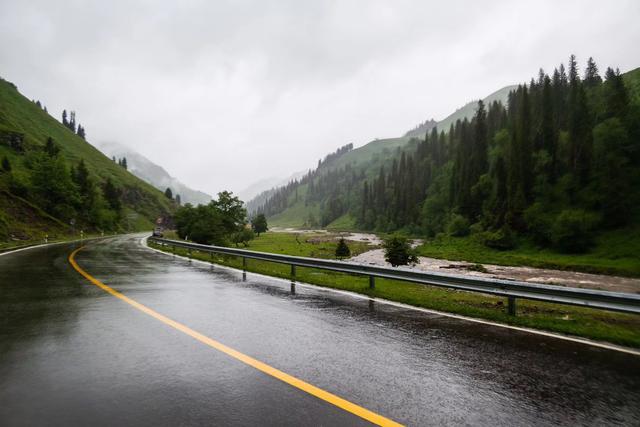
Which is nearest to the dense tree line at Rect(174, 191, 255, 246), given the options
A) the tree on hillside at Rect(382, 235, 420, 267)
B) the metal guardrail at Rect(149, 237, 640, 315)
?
the tree on hillside at Rect(382, 235, 420, 267)

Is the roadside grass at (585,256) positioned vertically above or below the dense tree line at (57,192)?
below

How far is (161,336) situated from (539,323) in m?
7.00

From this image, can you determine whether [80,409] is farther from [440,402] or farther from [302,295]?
[302,295]

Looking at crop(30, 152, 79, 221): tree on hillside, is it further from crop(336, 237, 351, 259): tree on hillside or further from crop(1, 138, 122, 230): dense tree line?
crop(336, 237, 351, 259): tree on hillside

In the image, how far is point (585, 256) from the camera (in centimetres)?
4878

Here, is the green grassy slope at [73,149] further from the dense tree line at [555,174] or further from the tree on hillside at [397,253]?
the dense tree line at [555,174]

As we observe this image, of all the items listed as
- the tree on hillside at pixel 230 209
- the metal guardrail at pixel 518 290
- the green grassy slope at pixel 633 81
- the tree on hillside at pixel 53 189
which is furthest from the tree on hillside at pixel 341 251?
the green grassy slope at pixel 633 81

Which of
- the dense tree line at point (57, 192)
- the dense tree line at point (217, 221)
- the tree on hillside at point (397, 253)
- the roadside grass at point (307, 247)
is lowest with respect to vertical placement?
the roadside grass at point (307, 247)

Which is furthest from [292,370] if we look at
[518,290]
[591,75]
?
[591,75]

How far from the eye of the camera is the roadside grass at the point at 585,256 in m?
41.8

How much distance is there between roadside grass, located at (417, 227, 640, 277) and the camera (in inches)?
1645

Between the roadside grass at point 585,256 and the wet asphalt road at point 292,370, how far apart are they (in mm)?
44556

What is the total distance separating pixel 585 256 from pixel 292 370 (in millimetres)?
57692

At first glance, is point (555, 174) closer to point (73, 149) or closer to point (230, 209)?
point (230, 209)
